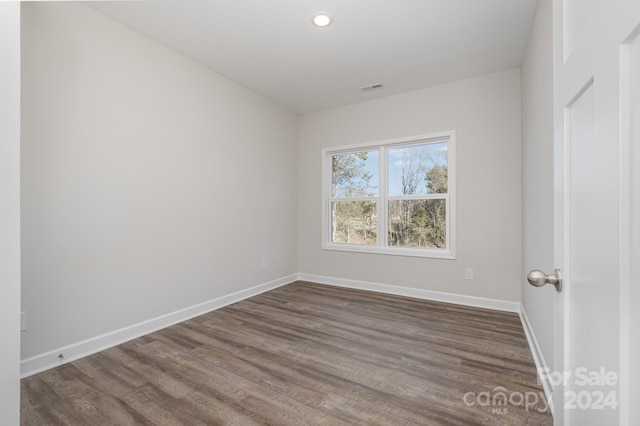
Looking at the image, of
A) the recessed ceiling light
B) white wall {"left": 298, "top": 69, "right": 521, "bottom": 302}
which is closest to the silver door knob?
the recessed ceiling light

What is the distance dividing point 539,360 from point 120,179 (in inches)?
136

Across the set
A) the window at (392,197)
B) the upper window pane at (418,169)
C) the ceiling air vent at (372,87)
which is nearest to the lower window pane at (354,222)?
the window at (392,197)

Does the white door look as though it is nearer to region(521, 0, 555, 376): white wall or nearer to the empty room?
the empty room

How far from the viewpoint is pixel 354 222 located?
14.1 ft

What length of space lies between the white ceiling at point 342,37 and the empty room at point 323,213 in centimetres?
2

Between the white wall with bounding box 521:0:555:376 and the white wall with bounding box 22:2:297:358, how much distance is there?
295 centimetres

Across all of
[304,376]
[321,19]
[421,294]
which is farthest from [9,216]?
[421,294]

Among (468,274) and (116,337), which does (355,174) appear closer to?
(468,274)

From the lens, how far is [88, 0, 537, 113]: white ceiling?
2.27 meters

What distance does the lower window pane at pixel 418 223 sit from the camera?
365 cm

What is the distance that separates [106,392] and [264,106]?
11.2 feet

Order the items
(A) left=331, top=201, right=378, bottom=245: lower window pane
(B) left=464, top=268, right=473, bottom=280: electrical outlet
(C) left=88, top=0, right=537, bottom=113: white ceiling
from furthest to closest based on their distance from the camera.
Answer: (A) left=331, top=201, right=378, bottom=245: lower window pane, (B) left=464, top=268, right=473, bottom=280: electrical outlet, (C) left=88, top=0, right=537, bottom=113: white ceiling

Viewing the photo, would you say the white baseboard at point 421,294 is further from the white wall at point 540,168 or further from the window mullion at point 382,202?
the window mullion at point 382,202

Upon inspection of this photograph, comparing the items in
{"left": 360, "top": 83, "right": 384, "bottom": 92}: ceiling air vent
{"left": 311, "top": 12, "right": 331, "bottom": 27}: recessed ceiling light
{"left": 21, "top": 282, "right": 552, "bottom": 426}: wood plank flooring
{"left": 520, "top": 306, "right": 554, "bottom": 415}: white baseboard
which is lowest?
{"left": 21, "top": 282, "right": 552, "bottom": 426}: wood plank flooring
